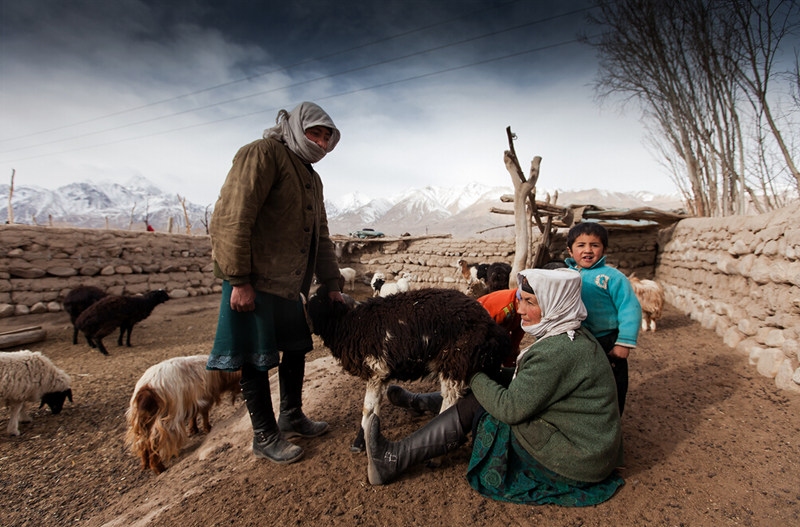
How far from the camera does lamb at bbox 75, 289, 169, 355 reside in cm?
605

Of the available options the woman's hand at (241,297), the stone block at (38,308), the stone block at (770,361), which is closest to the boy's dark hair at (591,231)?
the woman's hand at (241,297)

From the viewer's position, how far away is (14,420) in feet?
11.2

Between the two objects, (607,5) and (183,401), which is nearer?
(183,401)

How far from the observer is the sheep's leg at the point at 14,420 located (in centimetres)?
339

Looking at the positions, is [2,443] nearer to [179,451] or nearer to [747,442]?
[179,451]

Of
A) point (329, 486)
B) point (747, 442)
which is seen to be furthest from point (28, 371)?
point (747, 442)

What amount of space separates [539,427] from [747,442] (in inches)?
75.1

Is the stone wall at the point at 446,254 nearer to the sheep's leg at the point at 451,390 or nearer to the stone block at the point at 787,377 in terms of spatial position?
the stone block at the point at 787,377

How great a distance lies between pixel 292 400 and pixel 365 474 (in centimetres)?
76

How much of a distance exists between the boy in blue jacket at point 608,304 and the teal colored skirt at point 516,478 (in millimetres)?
788

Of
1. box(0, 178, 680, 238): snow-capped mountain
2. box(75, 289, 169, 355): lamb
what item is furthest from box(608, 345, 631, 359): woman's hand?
box(0, 178, 680, 238): snow-capped mountain

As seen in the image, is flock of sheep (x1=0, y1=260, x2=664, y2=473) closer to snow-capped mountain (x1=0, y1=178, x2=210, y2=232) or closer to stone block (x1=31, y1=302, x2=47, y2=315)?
stone block (x1=31, y1=302, x2=47, y2=315)

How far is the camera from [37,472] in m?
2.83

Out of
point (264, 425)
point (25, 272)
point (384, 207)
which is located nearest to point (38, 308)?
point (25, 272)
